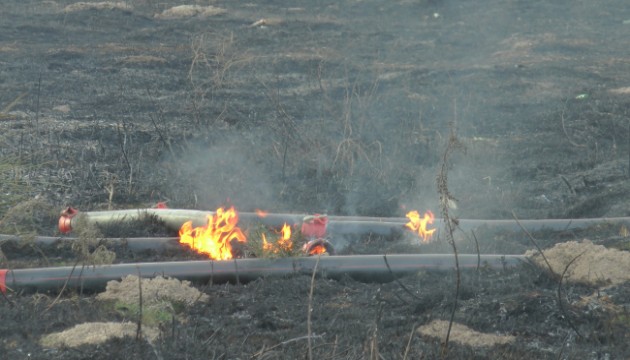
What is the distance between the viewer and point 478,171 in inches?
449

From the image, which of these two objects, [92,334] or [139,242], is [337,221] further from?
[92,334]

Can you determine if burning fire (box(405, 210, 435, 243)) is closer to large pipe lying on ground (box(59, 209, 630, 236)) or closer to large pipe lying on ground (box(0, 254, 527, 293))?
large pipe lying on ground (box(59, 209, 630, 236))

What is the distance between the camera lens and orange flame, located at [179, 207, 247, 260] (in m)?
7.68

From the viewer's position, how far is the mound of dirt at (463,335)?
551 cm

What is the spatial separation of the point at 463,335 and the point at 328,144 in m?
6.11

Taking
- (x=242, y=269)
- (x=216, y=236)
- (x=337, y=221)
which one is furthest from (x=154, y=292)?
(x=337, y=221)

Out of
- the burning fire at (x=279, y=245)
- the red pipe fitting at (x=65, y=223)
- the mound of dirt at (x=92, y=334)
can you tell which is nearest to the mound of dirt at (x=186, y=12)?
→ the red pipe fitting at (x=65, y=223)

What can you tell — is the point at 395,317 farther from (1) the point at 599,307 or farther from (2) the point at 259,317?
(1) the point at 599,307

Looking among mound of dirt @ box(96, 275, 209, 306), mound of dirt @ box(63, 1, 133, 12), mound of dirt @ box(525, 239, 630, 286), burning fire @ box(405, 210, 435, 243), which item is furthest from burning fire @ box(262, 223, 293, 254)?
mound of dirt @ box(63, 1, 133, 12)

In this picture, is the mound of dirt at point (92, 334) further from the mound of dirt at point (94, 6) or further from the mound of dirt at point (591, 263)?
the mound of dirt at point (94, 6)

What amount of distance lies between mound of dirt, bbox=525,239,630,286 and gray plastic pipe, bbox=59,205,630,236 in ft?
5.29

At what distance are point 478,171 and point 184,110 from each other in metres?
5.00

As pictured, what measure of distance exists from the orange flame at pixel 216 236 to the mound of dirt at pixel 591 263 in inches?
99.7

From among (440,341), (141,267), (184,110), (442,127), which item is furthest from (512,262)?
(184,110)
